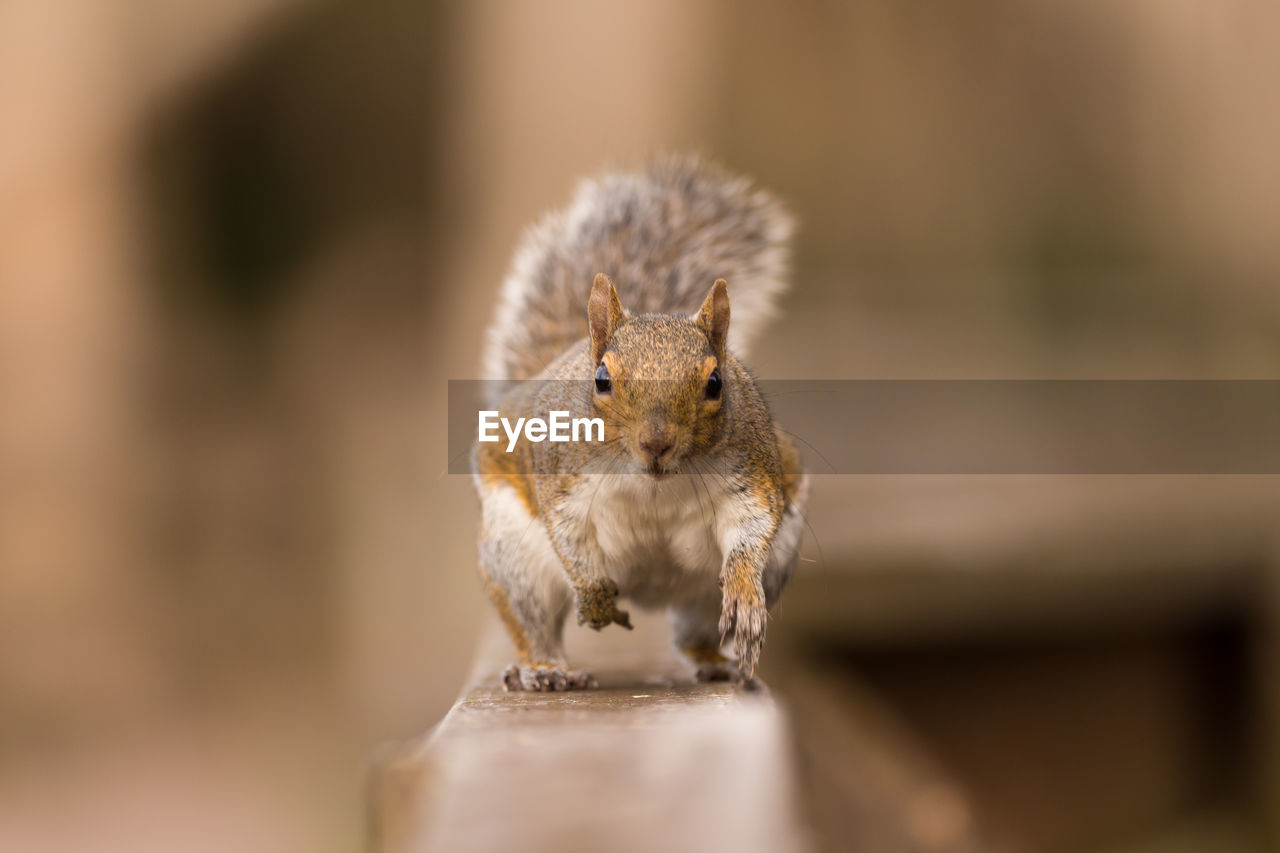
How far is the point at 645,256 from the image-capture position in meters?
1.88

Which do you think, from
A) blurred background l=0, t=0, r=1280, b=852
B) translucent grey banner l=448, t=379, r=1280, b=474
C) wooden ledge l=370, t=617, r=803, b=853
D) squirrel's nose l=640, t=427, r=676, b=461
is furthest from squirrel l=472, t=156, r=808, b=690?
translucent grey banner l=448, t=379, r=1280, b=474

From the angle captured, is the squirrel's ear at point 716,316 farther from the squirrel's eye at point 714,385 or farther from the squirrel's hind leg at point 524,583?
the squirrel's hind leg at point 524,583

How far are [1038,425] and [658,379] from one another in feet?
9.82

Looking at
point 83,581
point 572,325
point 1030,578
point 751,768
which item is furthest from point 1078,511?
point 83,581

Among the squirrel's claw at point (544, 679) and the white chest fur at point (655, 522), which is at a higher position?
the white chest fur at point (655, 522)

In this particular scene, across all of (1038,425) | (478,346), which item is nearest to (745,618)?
(478,346)

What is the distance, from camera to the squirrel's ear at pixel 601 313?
1.31 meters

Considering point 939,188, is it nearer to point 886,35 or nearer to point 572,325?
point 886,35

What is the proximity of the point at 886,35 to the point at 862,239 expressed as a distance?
78 cm

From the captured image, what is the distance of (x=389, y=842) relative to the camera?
90 cm

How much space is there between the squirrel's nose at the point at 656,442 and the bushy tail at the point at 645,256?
1.91ft

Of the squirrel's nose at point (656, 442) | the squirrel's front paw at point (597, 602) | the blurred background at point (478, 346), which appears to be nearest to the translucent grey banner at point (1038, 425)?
the blurred background at point (478, 346)

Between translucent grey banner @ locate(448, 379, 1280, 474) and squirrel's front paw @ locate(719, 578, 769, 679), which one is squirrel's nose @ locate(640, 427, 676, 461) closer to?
squirrel's front paw @ locate(719, 578, 769, 679)

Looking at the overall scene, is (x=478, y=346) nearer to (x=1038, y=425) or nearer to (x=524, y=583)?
(x=1038, y=425)
